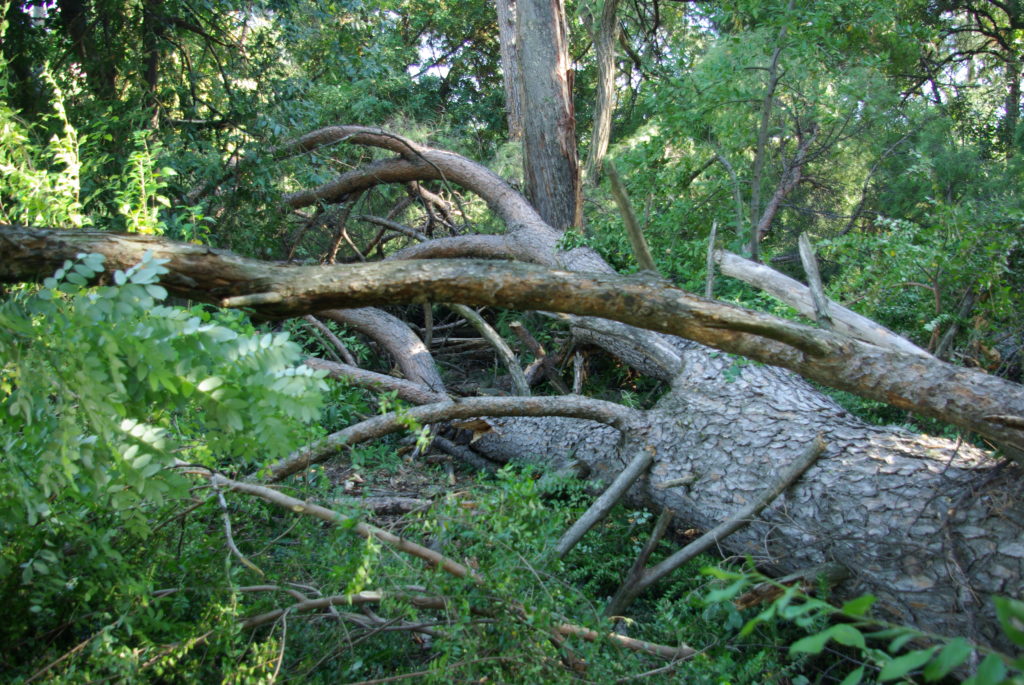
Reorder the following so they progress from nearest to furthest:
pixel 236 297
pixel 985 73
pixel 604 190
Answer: pixel 236 297 → pixel 604 190 → pixel 985 73

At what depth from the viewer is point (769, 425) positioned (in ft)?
12.7

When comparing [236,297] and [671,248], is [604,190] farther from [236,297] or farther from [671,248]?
[236,297]

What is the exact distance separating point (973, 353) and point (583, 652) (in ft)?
9.47

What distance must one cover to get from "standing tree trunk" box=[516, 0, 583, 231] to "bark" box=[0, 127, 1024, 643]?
2.82 m

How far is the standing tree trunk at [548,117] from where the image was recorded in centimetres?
738

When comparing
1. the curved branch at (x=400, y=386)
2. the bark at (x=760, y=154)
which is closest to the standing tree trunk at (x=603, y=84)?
the bark at (x=760, y=154)

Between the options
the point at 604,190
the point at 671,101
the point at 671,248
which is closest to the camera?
the point at 671,248

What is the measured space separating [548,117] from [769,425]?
466 centimetres

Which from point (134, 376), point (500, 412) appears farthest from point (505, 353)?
point (134, 376)

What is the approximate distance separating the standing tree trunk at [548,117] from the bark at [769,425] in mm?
2816

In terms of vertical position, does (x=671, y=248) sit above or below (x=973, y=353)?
above

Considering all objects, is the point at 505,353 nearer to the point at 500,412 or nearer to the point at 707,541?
the point at 500,412

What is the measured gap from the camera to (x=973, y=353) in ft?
13.2

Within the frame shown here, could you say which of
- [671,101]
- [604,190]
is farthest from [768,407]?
[604,190]
